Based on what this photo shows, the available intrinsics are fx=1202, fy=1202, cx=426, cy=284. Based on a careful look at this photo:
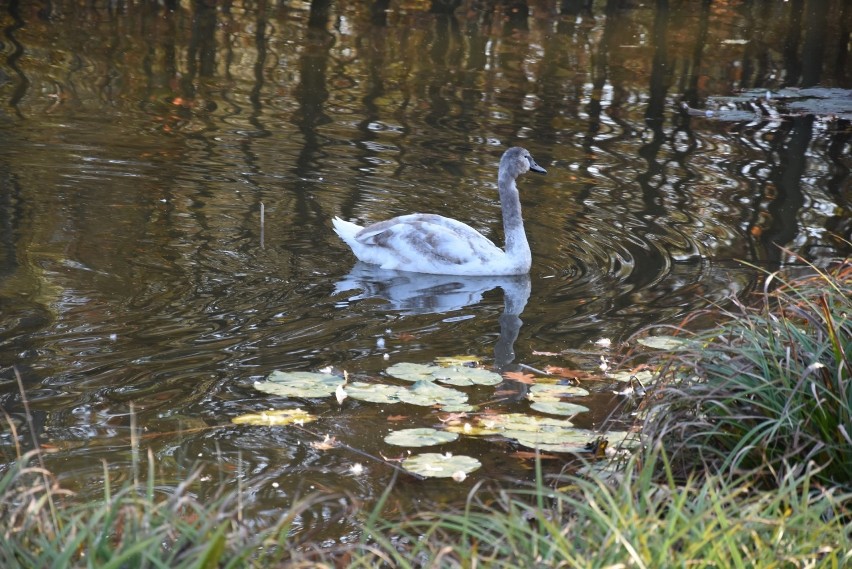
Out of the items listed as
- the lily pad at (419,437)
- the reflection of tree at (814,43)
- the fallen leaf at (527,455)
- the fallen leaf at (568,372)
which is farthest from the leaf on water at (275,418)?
the reflection of tree at (814,43)

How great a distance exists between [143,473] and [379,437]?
1143 mm

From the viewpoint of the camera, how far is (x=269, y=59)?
54.2 ft

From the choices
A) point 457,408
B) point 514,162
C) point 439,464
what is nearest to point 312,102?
point 514,162

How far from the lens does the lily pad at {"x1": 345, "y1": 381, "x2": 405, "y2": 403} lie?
621 centimetres

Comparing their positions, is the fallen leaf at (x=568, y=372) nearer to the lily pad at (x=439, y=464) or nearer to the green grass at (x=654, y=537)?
the lily pad at (x=439, y=464)

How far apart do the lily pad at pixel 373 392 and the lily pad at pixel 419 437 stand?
1.41ft

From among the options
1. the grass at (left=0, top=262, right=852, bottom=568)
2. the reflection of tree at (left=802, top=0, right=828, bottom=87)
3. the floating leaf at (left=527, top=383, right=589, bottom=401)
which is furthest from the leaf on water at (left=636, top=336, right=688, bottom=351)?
the reflection of tree at (left=802, top=0, right=828, bottom=87)

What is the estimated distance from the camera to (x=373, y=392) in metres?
6.30

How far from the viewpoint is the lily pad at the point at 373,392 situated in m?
6.21

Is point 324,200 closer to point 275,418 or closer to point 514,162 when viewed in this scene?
point 514,162

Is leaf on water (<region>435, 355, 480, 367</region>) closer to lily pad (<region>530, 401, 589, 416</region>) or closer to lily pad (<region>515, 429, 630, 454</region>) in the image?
lily pad (<region>530, 401, 589, 416</region>)

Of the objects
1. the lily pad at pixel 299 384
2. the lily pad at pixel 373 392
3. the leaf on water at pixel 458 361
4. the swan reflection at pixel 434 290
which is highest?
the lily pad at pixel 373 392

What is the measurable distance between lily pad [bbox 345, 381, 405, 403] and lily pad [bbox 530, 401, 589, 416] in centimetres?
72

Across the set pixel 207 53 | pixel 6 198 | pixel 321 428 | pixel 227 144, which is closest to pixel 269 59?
pixel 207 53
